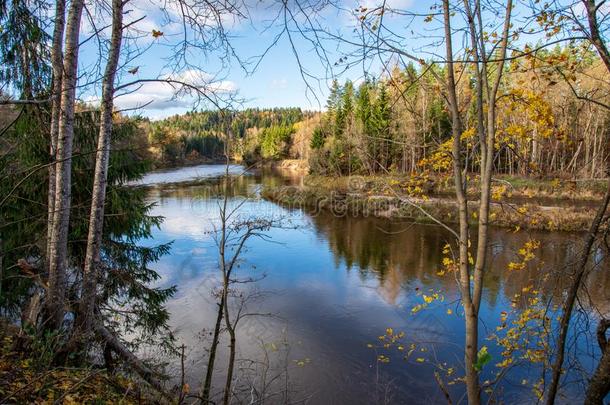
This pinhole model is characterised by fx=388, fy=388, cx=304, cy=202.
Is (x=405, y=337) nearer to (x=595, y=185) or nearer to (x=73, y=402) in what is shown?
(x=73, y=402)

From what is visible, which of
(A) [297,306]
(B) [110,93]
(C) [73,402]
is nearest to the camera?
(C) [73,402]

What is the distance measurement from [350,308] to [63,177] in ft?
30.7

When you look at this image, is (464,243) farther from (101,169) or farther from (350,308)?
(350,308)

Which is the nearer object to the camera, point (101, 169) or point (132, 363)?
point (101, 169)

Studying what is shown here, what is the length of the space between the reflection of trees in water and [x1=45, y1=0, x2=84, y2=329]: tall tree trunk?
6.76 m

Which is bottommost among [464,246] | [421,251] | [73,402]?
[421,251]

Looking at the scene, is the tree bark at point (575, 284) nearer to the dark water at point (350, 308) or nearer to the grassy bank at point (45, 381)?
the dark water at point (350, 308)

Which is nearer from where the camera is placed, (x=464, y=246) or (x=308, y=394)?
(x=464, y=246)

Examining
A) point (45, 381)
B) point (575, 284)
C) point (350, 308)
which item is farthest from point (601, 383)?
point (350, 308)

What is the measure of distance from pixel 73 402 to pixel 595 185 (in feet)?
101

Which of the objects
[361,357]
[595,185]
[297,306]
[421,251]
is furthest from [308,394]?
[595,185]

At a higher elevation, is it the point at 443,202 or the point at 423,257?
the point at 443,202

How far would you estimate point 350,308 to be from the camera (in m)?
12.0

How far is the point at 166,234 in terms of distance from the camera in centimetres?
1950
